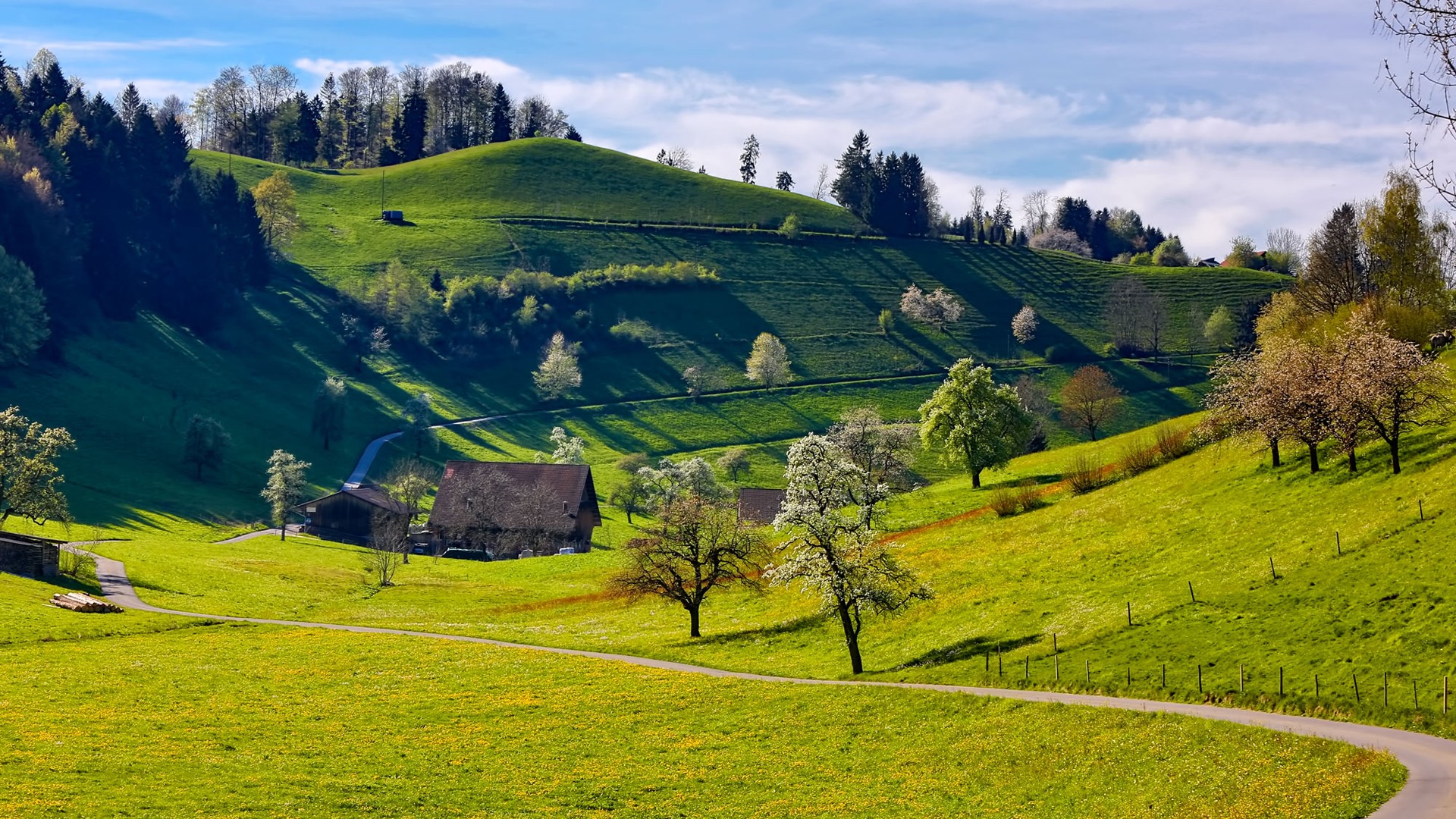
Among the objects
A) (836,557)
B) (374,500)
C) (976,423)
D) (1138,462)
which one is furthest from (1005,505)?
(374,500)

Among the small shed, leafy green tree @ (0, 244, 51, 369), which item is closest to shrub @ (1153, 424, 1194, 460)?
the small shed

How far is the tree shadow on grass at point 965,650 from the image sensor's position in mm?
50656

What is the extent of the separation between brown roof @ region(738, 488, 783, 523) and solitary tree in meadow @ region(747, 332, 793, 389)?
62607 mm

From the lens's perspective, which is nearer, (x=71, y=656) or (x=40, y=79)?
(x=71, y=656)

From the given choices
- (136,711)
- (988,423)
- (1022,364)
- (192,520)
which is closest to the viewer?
(136,711)

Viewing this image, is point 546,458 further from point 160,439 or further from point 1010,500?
point 1010,500

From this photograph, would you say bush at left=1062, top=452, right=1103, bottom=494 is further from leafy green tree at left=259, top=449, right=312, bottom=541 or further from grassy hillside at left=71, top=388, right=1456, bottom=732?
leafy green tree at left=259, top=449, right=312, bottom=541

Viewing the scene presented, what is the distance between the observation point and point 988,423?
100625mm

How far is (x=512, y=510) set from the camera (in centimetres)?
11925

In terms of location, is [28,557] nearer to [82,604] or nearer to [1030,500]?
[82,604]

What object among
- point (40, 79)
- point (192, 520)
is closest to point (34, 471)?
point (192, 520)

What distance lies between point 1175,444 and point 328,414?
3982 inches

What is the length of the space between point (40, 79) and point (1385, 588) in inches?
8314

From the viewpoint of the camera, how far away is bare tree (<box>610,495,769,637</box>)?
68.1m
